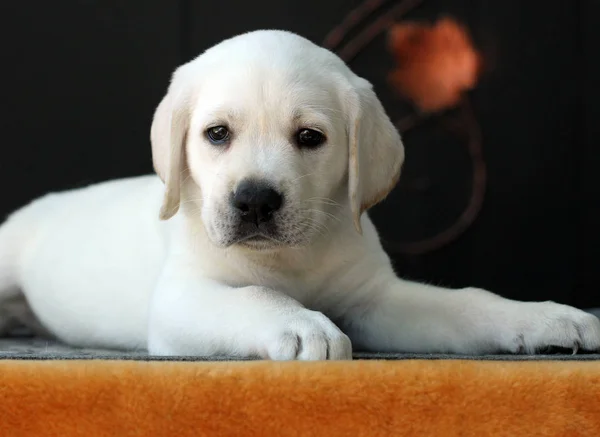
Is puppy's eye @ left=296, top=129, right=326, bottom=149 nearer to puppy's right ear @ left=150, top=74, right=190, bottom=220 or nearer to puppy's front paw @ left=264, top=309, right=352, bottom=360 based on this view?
puppy's right ear @ left=150, top=74, right=190, bottom=220

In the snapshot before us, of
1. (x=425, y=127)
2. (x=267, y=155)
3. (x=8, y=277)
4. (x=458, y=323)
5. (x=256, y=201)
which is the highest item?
(x=267, y=155)

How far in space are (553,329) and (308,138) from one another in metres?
0.91

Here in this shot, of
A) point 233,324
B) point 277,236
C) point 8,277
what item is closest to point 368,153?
point 277,236

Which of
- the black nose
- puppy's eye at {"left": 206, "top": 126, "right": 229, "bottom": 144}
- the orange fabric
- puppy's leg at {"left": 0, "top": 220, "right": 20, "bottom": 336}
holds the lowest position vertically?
puppy's leg at {"left": 0, "top": 220, "right": 20, "bottom": 336}

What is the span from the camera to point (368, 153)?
113 inches

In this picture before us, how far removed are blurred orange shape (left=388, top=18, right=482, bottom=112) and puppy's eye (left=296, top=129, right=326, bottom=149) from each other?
305 cm

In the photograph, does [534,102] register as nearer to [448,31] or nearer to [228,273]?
[448,31]

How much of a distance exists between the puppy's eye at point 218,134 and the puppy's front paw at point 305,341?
0.73 meters

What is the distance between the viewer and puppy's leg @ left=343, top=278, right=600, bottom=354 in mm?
2533

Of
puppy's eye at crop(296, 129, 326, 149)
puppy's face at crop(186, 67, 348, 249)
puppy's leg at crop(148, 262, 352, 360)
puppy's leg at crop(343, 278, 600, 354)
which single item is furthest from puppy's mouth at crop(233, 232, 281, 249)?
puppy's leg at crop(343, 278, 600, 354)

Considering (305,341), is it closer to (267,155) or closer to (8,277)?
(267,155)

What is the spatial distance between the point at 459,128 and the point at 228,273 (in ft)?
10.4

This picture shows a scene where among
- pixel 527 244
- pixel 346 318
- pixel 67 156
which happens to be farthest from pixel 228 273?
pixel 527 244

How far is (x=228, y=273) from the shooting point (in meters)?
2.86
